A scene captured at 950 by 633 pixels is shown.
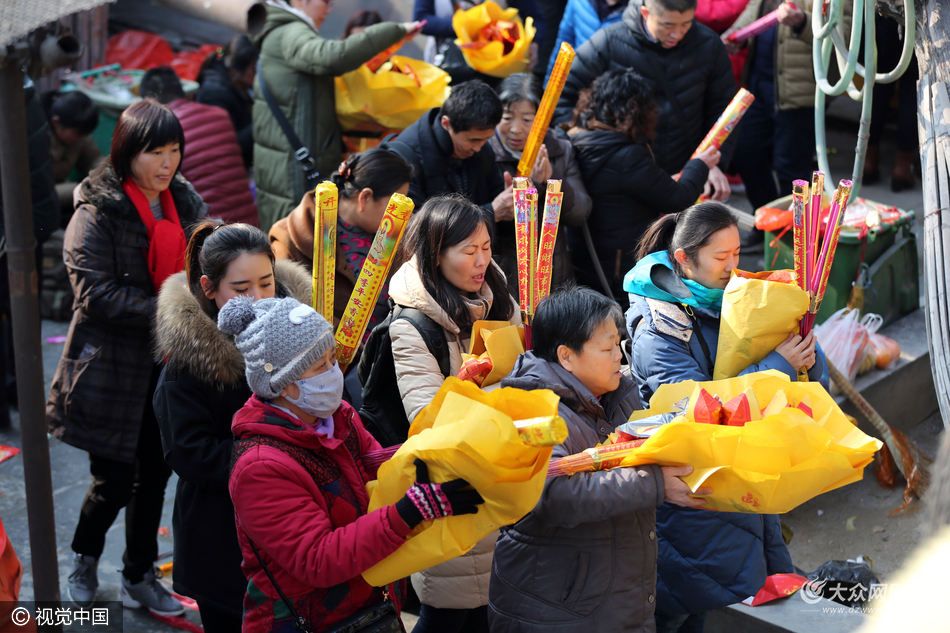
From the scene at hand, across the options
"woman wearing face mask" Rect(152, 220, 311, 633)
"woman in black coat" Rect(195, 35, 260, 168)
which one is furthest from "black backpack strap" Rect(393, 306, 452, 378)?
"woman in black coat" Rect(195, 35, 260, 168)

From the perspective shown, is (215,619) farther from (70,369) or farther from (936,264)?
(936,264)

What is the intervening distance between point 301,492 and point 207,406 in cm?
66

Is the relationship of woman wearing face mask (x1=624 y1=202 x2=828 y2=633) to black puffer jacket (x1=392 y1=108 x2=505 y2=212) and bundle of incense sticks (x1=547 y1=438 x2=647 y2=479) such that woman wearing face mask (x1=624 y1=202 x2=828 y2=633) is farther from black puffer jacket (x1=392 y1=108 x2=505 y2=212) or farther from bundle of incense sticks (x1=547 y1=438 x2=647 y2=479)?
black puffer jacket (x1=392 y1=108 x2=505 y2=212)

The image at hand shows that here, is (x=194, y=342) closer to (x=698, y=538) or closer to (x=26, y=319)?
(x=26, y=319)

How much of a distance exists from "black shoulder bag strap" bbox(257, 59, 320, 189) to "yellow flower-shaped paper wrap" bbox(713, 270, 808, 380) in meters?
2.67

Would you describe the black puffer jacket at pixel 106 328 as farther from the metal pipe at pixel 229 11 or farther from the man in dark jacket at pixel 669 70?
the man in dark jacket at pixel 669 70

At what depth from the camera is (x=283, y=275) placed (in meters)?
2.77

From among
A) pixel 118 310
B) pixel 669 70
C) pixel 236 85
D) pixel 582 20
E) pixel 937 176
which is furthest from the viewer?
pixel 236 85

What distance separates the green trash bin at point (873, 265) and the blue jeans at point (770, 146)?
1.05 metres

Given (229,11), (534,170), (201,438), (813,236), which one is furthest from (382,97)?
(229,11)

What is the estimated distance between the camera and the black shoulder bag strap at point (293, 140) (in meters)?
4.67

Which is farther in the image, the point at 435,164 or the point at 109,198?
the point at 435,164

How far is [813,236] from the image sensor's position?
2.79 m

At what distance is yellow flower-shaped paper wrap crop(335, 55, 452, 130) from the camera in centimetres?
480
